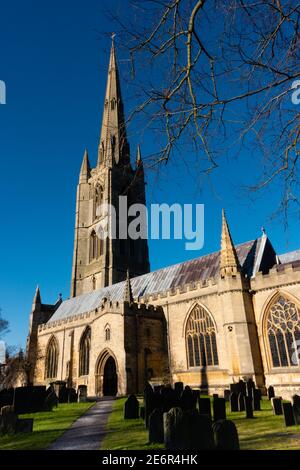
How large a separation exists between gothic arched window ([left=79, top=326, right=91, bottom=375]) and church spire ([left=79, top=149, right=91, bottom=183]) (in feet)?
92.7

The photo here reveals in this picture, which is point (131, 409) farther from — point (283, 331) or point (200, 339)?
point (200, 339)

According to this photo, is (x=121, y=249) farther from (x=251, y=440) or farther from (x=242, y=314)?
(x=251, y=440)

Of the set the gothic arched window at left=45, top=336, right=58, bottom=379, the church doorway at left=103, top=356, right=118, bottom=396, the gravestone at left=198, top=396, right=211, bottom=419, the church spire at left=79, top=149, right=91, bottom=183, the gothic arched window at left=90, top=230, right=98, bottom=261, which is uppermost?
the church spire at left=79, top=149, right=91, bottom=183

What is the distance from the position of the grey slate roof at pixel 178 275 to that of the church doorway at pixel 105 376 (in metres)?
6.30

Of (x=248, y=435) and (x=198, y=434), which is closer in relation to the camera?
(x=198, y=434)

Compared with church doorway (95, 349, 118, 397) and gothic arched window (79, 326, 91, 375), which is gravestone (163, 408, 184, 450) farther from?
gothic arched window (79, 326, 91, 375)

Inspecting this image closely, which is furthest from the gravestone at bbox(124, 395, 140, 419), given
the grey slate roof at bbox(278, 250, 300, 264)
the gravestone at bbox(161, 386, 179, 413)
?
the grey slate roof at bbox(278, 250, 300, 264)

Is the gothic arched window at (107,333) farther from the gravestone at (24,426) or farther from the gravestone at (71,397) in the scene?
the gravestone at (24,426)

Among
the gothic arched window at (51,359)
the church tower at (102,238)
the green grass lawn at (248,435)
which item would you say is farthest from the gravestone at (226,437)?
the church tower at (102,238)

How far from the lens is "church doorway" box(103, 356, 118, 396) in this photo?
22203 mm

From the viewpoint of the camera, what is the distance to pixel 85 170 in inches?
2042

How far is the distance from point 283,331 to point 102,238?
2828 centimetres

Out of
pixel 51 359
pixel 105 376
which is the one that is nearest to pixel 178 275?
pixel 105 376
